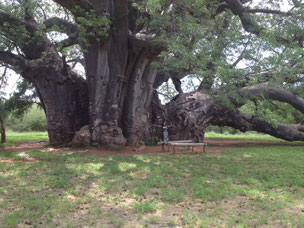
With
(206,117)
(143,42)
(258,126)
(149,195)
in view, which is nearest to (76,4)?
(143,42)

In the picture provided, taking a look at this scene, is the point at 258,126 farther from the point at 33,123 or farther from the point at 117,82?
the point at 33,123

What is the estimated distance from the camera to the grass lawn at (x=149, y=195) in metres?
3.71

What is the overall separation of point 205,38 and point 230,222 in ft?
22.1

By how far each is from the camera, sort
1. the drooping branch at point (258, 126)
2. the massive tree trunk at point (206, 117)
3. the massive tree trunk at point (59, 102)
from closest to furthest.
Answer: the massive tree trunk at point (59, 102) → the massive tree trunk at point (206, 117) → the drooping branch at point (258, 126)

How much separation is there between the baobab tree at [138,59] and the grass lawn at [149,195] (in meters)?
2.89

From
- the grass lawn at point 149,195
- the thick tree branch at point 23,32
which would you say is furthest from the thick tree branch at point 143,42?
the grass lawn at point 149,195

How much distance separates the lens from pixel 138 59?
1250cm

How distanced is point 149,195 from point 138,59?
8692mm

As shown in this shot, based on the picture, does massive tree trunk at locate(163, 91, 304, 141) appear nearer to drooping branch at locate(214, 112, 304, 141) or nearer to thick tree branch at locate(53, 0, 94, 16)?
drooping branch at locate(214, 112, 304, 141)

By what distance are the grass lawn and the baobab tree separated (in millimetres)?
2886

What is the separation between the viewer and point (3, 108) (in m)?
16.6

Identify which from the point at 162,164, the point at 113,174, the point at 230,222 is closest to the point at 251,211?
the point at 230,222

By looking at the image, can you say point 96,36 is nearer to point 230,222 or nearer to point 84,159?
point 84,159

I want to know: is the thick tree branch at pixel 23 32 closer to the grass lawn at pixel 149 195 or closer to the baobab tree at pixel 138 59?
the baobab tree at pixel 138 59
